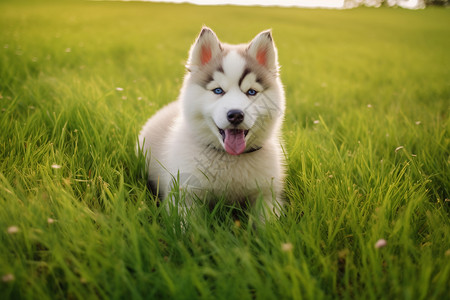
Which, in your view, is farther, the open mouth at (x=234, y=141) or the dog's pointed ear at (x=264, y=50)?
the dog's pointed ear at (x=264, y=50)

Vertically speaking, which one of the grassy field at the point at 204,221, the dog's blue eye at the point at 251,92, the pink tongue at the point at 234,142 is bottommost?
the grassy field at the point at 204,221

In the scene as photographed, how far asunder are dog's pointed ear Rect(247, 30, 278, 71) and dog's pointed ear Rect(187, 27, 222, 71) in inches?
9.3

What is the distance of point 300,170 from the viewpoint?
2.37 meters

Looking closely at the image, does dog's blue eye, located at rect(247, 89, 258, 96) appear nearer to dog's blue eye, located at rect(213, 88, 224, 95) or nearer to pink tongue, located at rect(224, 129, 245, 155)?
dog's blue eye, located at rect(213, 88, 224, 95)

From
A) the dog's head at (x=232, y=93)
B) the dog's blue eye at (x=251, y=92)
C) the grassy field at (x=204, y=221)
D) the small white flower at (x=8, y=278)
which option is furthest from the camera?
the dog's blue eye at (x=251, y=92)

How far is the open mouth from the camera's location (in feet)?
6.32

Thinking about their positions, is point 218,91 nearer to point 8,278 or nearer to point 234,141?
point 234,141

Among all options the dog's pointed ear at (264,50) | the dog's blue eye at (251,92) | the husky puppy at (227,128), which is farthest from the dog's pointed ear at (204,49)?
the dog's blue eye at (251,92)

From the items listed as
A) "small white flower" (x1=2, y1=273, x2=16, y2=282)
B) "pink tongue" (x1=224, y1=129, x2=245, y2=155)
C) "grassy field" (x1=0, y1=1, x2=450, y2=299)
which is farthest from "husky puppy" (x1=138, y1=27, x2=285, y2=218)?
"small white flower" (x1=2, y1=273, x2=16, y2=282)

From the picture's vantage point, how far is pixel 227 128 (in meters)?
1.87

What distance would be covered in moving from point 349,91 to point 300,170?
134 inches

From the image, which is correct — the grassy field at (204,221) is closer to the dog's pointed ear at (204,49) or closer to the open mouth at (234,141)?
the open mouth at (234,141)

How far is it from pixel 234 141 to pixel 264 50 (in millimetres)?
724

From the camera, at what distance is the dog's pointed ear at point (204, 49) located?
6.69 ft
